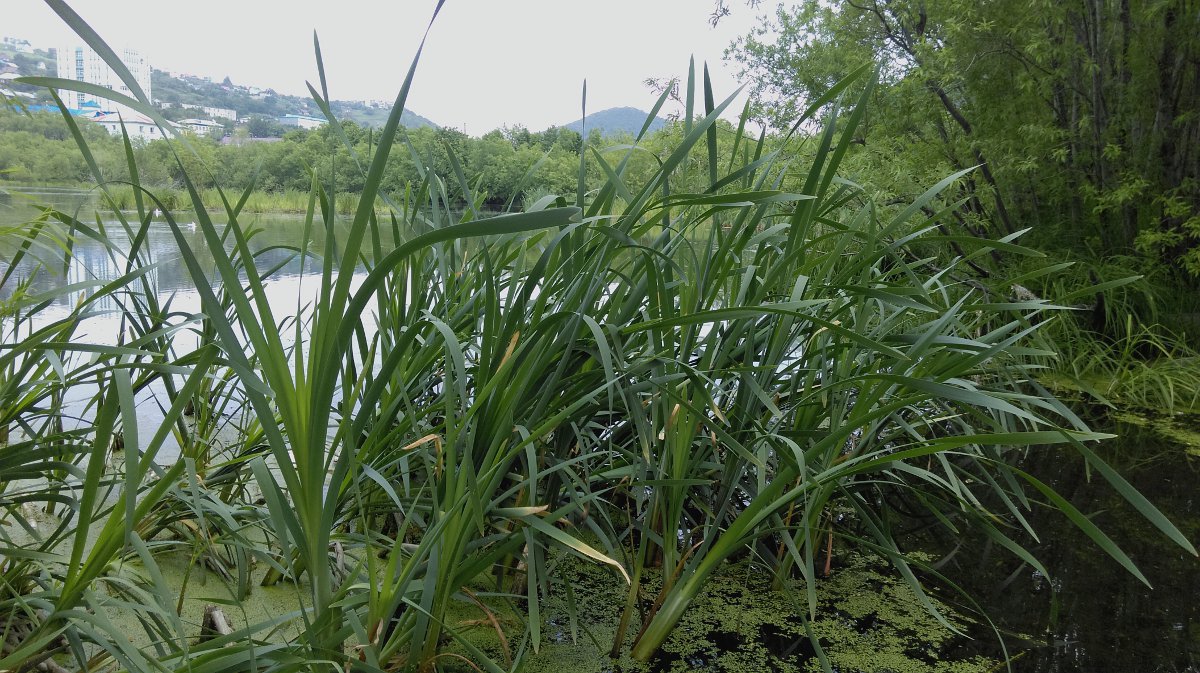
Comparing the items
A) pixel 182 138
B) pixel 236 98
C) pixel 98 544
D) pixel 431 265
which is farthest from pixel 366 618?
pixel 236 98

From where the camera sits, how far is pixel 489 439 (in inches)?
36.5

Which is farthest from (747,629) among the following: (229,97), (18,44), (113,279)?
(229,97)

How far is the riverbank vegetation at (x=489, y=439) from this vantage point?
70 centimetres

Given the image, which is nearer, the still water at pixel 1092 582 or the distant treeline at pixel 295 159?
the still water at pixel 1092 582

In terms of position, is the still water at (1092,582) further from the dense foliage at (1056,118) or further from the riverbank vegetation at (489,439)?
the dense foliage at (1056,118)

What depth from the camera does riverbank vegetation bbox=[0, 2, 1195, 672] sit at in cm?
70

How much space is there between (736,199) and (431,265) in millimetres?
727

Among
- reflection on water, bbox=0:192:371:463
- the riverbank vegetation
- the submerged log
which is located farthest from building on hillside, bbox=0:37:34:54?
the submerged log

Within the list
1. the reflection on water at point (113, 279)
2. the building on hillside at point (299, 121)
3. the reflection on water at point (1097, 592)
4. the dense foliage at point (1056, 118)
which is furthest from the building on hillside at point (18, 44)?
the dense foliage at point (1056, 118)

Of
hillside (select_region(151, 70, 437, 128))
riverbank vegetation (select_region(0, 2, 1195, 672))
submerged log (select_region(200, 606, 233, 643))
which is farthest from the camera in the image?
hillside (select_region(151, 70, 437, 128))

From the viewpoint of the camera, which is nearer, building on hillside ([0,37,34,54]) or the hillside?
building on hillside ([0,37,34,54])

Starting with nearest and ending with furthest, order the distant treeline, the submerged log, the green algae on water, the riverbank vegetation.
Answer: the riverbank vegetation
the submerged log
the green algae on water
the distant treeline

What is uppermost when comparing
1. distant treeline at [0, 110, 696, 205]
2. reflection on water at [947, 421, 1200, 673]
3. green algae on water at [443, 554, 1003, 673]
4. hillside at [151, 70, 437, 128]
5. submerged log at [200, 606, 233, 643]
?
hillside at [151, 70, 437, 128]

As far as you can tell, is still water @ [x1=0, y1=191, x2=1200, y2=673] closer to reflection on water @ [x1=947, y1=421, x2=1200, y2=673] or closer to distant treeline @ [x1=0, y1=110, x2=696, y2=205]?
reflection on water @ [x1=947, y1=421, x2=1200, y2=673]
